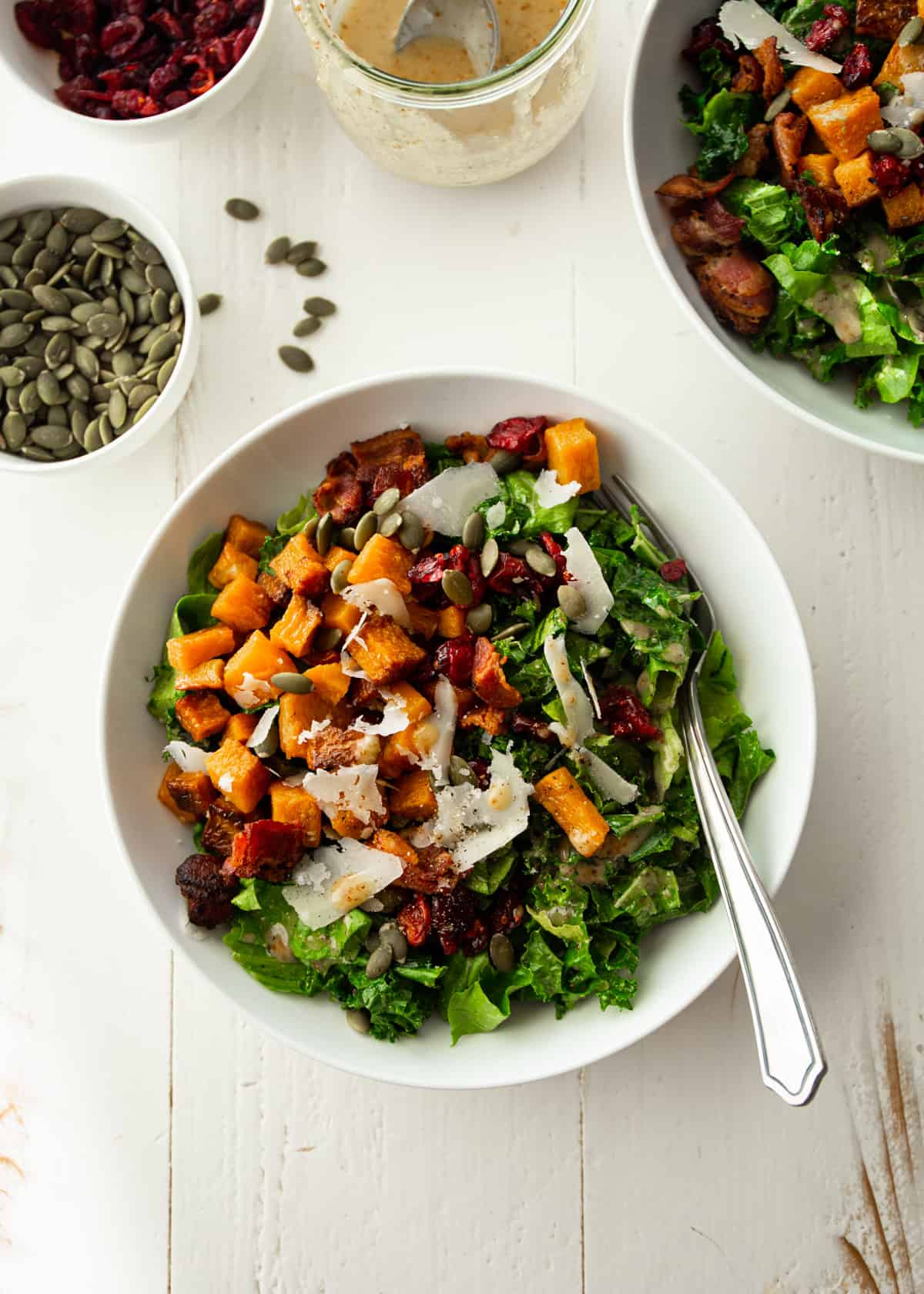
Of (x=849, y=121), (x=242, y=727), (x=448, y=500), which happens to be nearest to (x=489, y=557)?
(x=448, y=500)

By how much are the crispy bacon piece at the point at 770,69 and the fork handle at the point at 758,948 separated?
4.10 ft

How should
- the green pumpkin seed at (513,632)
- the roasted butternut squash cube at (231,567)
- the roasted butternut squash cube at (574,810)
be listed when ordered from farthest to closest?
the roasted butternut squash cube at (231,567)
the green pumpkin seed at (513,632)
the roasted butternut squash cube at (574,810)

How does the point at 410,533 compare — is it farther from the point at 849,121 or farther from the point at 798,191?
the point at 849,121

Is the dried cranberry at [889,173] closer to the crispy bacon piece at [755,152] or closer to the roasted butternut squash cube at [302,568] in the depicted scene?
the crispy bacon piece at [755,152]

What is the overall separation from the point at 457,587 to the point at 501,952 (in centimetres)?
74

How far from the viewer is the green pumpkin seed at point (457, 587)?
2270mm

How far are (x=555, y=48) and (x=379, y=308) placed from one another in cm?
71

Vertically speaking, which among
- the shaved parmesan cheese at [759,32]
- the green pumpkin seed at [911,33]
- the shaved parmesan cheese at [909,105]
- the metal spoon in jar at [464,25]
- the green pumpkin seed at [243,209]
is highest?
the green pumpkin seed at [911,33]

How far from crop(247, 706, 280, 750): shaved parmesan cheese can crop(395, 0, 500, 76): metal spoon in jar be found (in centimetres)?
147

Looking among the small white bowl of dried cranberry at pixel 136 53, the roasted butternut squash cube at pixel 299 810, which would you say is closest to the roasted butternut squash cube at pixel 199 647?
the roasted butternut squash cube at pixel 299 810

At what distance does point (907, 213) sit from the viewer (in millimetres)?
2291

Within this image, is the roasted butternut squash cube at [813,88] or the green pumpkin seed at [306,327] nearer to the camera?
the roasted butternut squash cube at [813,88]

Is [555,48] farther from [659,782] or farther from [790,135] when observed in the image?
[659,782]

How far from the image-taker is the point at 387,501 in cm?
236
